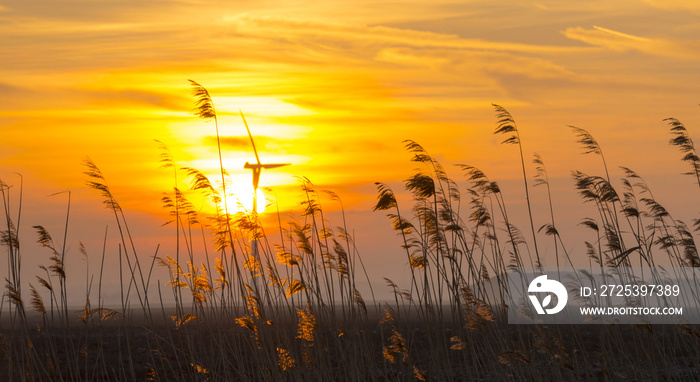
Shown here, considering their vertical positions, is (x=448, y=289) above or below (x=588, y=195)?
below


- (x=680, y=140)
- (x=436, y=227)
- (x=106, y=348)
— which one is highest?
(x=680, y=140)

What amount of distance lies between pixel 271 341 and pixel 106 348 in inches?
549

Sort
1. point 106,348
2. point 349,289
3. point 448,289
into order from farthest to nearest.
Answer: point 106,348, point 349,289, point 448,289

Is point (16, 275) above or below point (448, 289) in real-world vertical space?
above

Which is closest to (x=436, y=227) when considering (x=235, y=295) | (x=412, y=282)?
(x=412, y=282)

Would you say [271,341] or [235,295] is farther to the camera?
[235,295]

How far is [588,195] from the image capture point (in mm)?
8766

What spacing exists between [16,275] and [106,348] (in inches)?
505

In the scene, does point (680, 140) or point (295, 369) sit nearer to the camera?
point (295, 369)

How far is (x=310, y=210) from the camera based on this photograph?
9133mm

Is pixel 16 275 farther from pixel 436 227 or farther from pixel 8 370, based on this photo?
pixel 436 227

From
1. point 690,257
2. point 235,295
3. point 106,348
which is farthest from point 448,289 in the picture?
point 106,348

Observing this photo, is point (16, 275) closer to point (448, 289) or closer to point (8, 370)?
point (8, 370)

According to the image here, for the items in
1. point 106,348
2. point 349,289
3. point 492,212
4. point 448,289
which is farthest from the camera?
point 106,348
